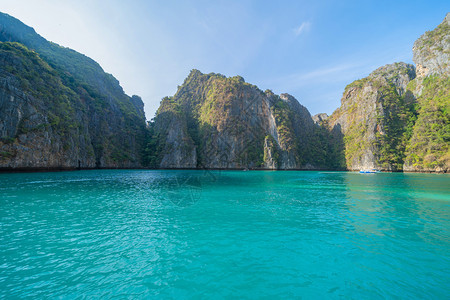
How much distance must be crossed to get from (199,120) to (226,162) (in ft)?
144

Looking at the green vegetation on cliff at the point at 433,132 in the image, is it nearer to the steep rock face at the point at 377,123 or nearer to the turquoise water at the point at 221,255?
the steep rock face at the point at 377,123

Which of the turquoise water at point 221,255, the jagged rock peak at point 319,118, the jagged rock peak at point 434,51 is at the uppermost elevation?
the jagged rock peak at point 434,51

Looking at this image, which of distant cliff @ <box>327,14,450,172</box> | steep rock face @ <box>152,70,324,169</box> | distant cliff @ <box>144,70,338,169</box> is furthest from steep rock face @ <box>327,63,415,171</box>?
steep rock face @ <box>152,70,324,169</box>

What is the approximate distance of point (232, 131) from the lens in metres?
121

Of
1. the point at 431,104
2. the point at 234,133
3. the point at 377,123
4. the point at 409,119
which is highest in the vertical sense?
the point at 431,104

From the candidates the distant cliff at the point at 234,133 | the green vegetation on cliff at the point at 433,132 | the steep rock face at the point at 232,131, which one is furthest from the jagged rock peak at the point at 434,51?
the steep rock face at the point at 232,131

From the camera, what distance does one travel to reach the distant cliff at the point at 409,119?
262ft

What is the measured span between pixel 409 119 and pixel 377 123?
43.4 ft

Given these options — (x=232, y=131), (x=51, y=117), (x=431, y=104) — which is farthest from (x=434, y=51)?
(x=51, y=117)

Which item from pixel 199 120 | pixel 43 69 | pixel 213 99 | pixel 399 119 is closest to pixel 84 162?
pixel 43 69

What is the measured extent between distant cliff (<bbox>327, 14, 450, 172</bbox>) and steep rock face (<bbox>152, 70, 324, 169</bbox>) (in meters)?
32.9

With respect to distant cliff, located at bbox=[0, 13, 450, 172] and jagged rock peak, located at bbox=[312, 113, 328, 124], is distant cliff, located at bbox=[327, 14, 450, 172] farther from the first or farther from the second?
jagged rock peak, located at bbox=[312, 113, 328, 124]

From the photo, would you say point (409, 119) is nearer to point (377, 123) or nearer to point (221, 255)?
point (377, 123)

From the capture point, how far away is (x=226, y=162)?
4557 inches
